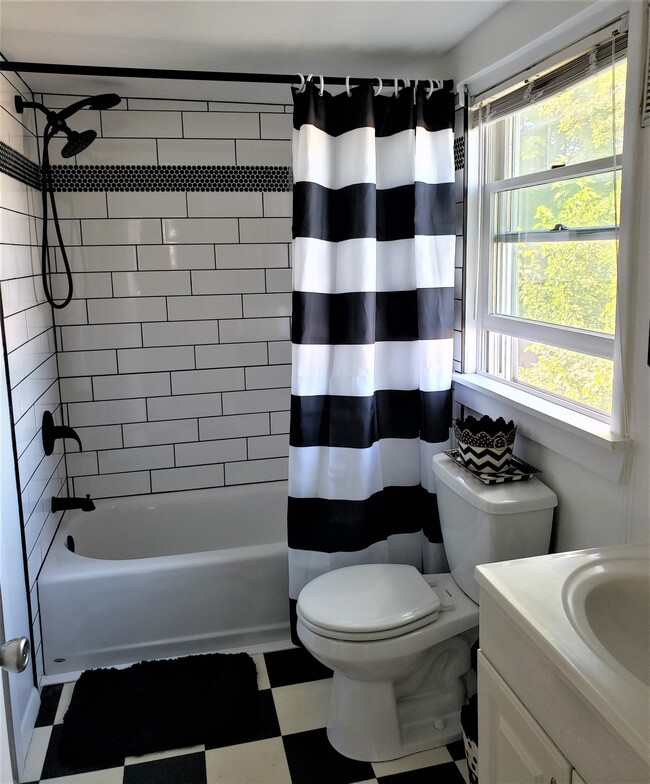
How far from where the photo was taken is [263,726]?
2.28 meters

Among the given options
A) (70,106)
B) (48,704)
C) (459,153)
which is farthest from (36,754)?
(459,153)

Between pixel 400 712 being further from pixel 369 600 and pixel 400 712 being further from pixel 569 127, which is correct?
pixel 569 127

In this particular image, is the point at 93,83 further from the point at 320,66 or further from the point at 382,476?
the point at 382,476

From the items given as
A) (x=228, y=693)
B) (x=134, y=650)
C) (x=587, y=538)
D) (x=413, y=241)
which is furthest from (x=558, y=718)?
(x=134, y=650)

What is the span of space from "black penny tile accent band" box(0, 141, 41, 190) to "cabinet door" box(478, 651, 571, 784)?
2106 mm

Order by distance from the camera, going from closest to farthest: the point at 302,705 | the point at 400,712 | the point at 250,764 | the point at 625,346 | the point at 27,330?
the point at 625,346, the point at 250,764, the point at 400,712, the point at 302,705, the point at 27,330

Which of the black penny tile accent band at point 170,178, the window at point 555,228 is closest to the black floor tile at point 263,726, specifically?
the window at point 555,228

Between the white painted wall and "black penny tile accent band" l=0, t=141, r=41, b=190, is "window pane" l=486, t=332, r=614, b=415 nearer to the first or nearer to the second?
the white painted wall

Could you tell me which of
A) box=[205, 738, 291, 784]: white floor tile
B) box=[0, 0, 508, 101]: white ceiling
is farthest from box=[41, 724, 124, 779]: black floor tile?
box=[0, 0, 508, 101]: white ceiling

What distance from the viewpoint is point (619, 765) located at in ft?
3.41

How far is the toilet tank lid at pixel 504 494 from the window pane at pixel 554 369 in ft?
0.94

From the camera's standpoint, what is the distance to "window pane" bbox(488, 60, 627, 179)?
1821 millimetres

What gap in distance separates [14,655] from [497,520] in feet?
4.40

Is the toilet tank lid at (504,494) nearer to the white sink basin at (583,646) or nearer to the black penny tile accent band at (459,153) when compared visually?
the white sink basin at (583,646)
